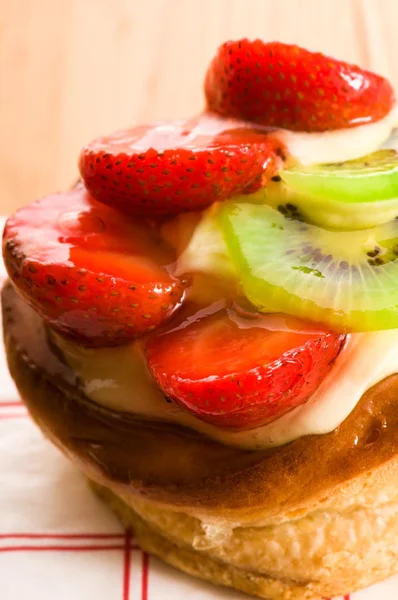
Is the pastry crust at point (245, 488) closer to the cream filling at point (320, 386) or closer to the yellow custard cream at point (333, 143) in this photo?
the cream filling at point (320, 386)

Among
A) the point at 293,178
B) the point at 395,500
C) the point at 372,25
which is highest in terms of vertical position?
the point at 372,25

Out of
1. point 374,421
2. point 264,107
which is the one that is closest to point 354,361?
point 374,421

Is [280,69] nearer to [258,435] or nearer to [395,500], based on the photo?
[258,435]

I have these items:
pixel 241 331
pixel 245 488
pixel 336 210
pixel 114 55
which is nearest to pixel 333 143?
pixel 336 210

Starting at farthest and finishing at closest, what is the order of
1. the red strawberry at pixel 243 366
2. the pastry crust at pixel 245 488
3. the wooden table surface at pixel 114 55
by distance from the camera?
the wooden table surface at pixel 114 55 < the pastry crust at pixel 245 488 < the red strawberry at pixel 243 366

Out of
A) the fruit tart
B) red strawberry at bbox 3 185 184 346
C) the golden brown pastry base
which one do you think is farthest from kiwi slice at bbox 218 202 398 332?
the golden brown pastry base

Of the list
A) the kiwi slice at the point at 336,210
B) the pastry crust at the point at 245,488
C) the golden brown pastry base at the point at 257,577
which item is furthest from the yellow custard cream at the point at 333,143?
the golden brown pastry base at the point at 257,577

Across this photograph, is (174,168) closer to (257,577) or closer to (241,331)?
(241,331)

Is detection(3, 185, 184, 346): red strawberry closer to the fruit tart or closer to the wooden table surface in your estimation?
the fruit tart
